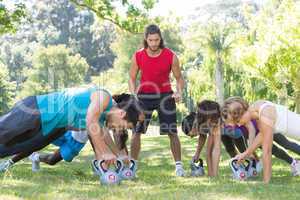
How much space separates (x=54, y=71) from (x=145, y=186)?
44487mm

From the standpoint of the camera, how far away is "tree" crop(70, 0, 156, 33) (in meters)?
12.9

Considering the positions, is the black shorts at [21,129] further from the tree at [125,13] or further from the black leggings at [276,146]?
the tree at [125,13]

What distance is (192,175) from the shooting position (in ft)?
20.6

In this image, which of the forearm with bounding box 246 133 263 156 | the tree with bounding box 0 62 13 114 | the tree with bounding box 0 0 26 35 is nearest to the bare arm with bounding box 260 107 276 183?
the forearm with bounding box 246 133 263 156

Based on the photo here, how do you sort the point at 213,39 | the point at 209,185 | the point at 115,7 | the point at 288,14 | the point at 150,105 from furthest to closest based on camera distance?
the point at 213,39, the point at 288,14, the point at 115,7, the point at 150,105, the point at 209,185

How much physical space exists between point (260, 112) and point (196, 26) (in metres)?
38.0

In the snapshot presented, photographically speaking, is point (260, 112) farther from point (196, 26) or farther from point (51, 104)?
point (196, 26)

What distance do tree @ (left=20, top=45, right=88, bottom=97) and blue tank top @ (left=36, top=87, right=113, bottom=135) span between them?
42.1 m

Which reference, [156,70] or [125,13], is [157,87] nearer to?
[156,70]

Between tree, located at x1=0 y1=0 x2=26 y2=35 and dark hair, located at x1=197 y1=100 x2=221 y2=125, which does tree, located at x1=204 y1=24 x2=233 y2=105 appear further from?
dark hair, located at x1=197 y1=100 x2=221 y2=125

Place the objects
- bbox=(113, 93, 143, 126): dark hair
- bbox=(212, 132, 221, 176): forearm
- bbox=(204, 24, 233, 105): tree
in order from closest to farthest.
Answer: bbox=(113, 93, 143, 126): dark hair → bbox=(212, 132, 221, 176): forearm → bbox=(204, 24, 233, 105): tree

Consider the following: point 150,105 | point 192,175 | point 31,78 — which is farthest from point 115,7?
point 31,78

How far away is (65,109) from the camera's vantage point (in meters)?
5.59

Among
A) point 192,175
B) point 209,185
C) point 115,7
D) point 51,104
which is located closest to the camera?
point 209,185
